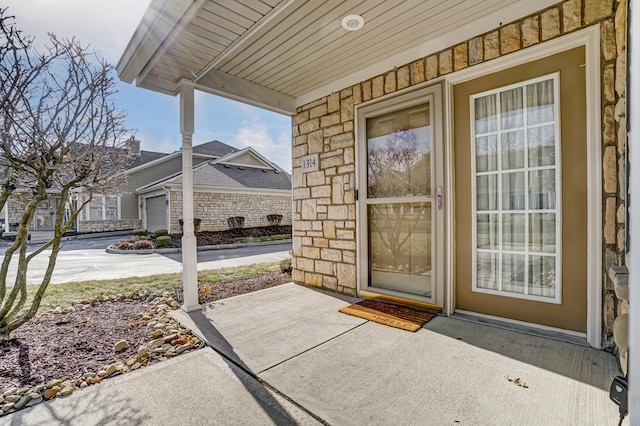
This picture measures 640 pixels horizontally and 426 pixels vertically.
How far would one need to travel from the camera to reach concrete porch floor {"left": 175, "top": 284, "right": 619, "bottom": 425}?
1588 millimetres

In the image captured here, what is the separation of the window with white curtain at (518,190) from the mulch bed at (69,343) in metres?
3.11

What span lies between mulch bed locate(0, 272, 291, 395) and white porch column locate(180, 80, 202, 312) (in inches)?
14.5

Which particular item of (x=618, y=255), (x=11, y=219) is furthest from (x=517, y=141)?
(x=11, y=219)

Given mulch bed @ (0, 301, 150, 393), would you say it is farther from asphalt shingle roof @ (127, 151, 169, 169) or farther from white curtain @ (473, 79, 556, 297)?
asphalt shingle roof @ (127, 151, 169, 169)

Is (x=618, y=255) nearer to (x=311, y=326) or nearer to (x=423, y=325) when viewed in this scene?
(x=423, y=325)

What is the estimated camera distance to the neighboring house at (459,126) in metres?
2.21

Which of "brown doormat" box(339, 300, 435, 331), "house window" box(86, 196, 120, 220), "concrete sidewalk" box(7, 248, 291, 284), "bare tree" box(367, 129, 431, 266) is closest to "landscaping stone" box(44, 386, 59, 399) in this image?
"brown doormat" box(339, 300, 435, 331)

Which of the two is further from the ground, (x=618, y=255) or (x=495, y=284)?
(x=618, y=255)

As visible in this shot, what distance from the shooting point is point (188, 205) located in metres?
3.39

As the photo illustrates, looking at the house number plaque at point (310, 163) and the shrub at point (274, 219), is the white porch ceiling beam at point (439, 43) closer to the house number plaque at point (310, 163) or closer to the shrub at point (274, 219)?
the house number plaque at point (310, 163)

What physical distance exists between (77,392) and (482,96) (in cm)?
378

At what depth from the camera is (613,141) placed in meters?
2.11

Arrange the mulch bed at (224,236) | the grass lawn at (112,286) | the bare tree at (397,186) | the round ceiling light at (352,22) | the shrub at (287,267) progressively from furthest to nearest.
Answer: the mulch bed at (224,236) < the shrub at (287,267) < the grass lawn at (112,286) < the bare tree at (397,186) < the round ceiling light at (352,22)

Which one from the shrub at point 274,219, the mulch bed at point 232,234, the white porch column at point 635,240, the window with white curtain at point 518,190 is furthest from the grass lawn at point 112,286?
the shrub at point 274,219
